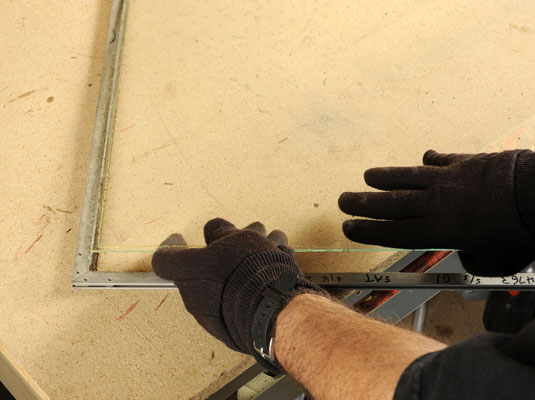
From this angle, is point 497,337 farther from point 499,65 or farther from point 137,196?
point 499,65

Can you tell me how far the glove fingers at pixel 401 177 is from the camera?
733 mm

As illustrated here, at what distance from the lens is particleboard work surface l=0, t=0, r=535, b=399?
30.8 inches

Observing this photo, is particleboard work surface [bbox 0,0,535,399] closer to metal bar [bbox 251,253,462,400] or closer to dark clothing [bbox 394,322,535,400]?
metal bar [bbox 251,253,462,400]

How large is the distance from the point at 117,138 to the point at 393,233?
58cm

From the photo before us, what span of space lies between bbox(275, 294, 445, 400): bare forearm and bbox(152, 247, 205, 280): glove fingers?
0.63ft

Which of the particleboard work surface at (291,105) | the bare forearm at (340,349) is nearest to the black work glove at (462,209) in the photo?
the particleboard work surface at (291,105)

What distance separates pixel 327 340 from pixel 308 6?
801 mm

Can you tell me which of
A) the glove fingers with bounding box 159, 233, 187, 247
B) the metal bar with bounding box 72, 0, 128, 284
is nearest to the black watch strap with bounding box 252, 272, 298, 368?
the glove fingers with bounding box 159, 233, 187, 247

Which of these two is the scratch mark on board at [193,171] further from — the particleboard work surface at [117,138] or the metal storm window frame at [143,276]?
the metal storm window frame at [143,276]

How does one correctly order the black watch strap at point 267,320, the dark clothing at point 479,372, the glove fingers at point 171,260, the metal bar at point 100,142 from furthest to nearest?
the metal bar at point 100,142 → the glove fingers at point 171,260 → the black watch strap at point 267,320 → the dark clothing at point 479,372

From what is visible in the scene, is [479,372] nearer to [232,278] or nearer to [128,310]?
[232,278]

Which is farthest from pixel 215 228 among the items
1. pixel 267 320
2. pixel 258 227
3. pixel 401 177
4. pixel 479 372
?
pixel 479 372

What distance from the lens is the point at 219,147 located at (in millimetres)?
891

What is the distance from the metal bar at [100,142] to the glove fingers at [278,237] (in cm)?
34
